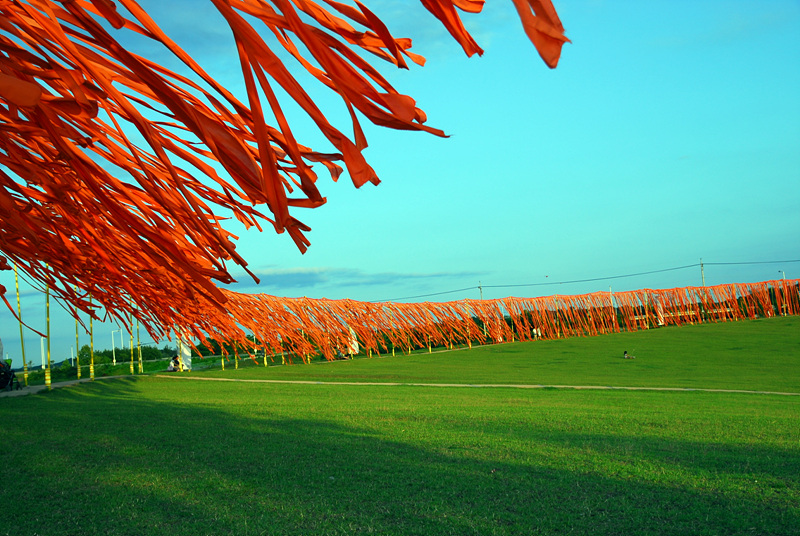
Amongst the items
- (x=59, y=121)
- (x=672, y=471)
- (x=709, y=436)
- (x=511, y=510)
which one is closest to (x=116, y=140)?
(x=59, y=121)

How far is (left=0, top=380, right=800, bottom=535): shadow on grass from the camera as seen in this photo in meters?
3.13

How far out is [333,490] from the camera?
12.3ft

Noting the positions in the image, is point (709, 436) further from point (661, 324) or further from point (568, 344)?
point (661, 324)

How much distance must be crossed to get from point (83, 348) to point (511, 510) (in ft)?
63.5

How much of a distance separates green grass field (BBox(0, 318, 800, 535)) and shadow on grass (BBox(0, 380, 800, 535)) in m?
0.02

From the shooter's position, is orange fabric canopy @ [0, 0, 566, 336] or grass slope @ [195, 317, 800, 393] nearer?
orange fabric canopy @ [0, 0, 566, 336]

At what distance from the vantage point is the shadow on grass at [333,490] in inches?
123

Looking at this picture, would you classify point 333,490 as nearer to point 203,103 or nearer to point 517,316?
point 203,103

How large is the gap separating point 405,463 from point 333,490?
81 cm

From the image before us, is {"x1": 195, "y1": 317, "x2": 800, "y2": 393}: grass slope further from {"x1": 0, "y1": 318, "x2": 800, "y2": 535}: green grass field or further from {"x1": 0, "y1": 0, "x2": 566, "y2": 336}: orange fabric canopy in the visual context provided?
{"x1": 0, "y1": 0, "x2": 566, "y2": 336}: orange fabric canopy

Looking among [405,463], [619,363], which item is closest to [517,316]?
[619,363]

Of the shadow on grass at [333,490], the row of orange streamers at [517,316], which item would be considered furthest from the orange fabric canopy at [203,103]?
the row of orange streamers at [517,316]

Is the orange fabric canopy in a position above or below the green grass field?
above

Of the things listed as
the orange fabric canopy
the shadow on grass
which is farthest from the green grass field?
the orange fabric canopy
